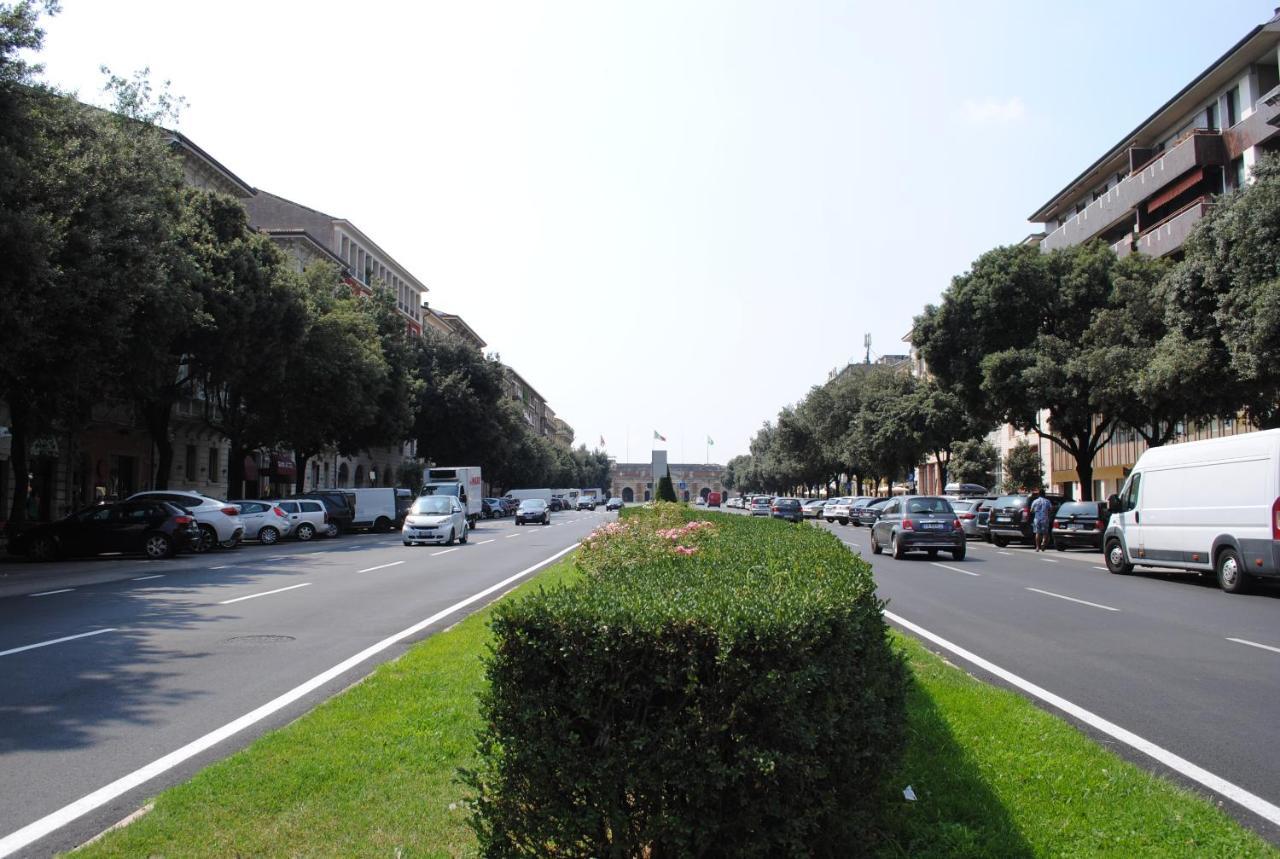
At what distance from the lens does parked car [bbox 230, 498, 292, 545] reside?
3228 centimetres

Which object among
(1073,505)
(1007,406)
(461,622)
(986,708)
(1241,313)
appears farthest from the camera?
(1007,406)

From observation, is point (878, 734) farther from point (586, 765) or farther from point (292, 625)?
point (292, 625)

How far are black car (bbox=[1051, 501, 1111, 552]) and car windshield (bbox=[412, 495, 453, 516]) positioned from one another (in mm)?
18902

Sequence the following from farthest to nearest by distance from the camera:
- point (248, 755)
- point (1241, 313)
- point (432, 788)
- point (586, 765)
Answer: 1. point (1241, 313)
2. point (248, 755)
3. point (432, 788)
4. point (586, 765)

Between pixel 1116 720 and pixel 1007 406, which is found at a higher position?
pixel 1007 406

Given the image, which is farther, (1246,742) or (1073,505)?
(1073,505)

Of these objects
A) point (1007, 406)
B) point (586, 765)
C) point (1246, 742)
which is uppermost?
point (1007, 406)

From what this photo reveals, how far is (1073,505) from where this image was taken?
28891 mm

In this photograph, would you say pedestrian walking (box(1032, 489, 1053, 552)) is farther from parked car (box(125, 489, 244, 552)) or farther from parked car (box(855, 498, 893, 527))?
parked car (box(125, 489, 244, 552))

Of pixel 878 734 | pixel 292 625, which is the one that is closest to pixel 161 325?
pixel 292 625

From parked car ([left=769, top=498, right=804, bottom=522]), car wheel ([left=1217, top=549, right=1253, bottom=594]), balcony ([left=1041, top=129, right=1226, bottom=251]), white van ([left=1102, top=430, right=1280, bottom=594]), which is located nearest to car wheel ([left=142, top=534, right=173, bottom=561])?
white van ([left=1102, top=430, right=1280, bottom=594])

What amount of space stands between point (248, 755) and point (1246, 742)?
6.21 metres

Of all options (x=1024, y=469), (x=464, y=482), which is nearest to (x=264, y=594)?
(x=464, y=482)

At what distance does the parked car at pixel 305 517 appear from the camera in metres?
35.7
